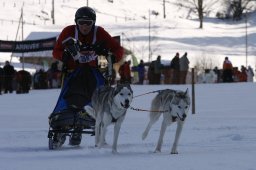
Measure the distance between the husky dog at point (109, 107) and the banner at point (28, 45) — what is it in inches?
741

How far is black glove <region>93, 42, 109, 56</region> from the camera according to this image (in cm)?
741

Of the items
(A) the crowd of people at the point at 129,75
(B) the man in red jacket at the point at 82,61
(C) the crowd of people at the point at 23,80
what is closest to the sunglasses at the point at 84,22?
(B) the man in red jacket at the point at 82,61

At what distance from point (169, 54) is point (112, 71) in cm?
4592

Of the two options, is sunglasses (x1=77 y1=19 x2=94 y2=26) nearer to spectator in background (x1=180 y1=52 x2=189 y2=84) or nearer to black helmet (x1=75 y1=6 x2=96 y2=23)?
black helmet (x1=75 y1=6 x2=96 y2=23)

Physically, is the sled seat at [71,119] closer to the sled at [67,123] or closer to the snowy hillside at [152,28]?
the sled at [67,123]

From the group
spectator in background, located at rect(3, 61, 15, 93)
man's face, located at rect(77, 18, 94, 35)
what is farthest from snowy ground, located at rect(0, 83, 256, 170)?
spectator in background, located at rect(3, 61, 15, 93)

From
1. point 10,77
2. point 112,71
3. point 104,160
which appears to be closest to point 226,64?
point 10,77

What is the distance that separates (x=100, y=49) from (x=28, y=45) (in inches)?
767

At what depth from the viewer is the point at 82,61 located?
7.45m

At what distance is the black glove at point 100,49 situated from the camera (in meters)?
7.41

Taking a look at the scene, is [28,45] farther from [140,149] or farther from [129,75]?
[140,149]

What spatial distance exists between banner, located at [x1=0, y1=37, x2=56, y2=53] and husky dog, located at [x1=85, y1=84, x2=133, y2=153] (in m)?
18.8

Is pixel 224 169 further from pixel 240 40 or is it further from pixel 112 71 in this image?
pixel 240 40

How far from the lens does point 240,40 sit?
62.4 metres
